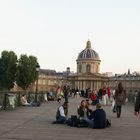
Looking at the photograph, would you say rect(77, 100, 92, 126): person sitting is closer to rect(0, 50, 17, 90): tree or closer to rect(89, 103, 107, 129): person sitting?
rect(89, 103, 107, 129): person sitting

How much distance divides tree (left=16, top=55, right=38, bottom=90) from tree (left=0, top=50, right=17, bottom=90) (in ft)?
5.50

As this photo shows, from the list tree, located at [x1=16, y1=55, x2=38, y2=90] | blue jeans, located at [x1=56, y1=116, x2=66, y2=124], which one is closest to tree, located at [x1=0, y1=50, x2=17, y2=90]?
tree, located at [x1=16, y1=55, x2=38, y2=90]

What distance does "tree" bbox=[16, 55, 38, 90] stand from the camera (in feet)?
386

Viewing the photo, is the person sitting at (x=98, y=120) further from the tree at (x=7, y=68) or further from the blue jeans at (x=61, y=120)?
the tree at (x=7, y=68)

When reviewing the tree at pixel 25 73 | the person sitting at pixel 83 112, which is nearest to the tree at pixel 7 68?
the tree at pixel 25 73

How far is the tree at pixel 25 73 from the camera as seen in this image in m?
118

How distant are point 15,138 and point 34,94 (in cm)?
3207

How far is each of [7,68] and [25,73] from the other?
542cm

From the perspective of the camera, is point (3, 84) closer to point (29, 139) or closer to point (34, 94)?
point (34, 94)

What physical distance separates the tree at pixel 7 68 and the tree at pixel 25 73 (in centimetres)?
168

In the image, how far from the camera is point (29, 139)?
52.3 ft

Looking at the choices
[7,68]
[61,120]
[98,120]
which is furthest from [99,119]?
[7,68]

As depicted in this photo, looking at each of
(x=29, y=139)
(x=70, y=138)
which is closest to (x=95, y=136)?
(x=70, y=138)

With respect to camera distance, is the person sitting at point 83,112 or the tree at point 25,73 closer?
the person sitting at point 83,112
